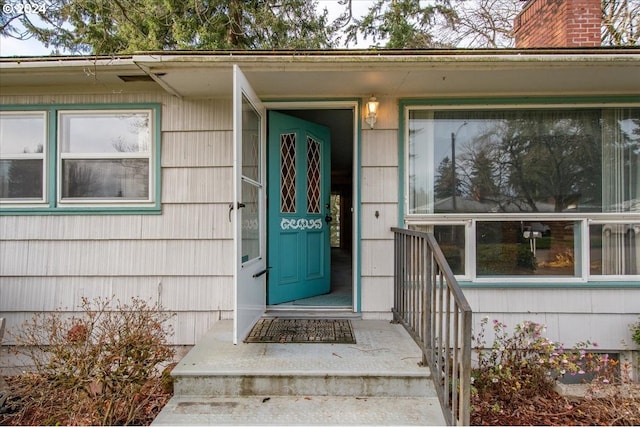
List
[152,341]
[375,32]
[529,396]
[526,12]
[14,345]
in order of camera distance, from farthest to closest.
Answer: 1. [375,32]
2. [526,12]
3. [14,345]
4. [529,396]
5. [152,341]

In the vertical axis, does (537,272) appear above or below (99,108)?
below

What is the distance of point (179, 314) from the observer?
3381 mm

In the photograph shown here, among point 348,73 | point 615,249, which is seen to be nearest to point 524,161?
point 615,249

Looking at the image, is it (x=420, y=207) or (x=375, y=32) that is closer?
(x=420, y=207)

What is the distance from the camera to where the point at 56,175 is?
3.36m

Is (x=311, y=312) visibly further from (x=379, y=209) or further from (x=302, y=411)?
(x=302, y=411)

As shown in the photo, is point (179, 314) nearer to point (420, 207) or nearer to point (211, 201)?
point (211, 201)

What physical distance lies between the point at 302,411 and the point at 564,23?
401cm

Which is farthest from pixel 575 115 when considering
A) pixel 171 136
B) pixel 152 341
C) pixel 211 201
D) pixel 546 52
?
pixel 152 341

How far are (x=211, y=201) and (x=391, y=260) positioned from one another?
1851 mm

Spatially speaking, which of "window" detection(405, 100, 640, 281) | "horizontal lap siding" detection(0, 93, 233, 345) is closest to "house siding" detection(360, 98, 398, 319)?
"window" detection(405, 100, 640, 281)

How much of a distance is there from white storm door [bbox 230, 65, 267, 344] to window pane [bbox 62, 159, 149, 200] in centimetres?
114

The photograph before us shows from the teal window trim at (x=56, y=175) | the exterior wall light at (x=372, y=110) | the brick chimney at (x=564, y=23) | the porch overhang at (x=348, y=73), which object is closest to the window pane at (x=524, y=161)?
the porch overhang at (x=348, y=73)

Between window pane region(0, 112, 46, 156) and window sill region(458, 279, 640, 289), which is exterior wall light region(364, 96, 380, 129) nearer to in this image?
window sill region(458, 279, 640, 289)
